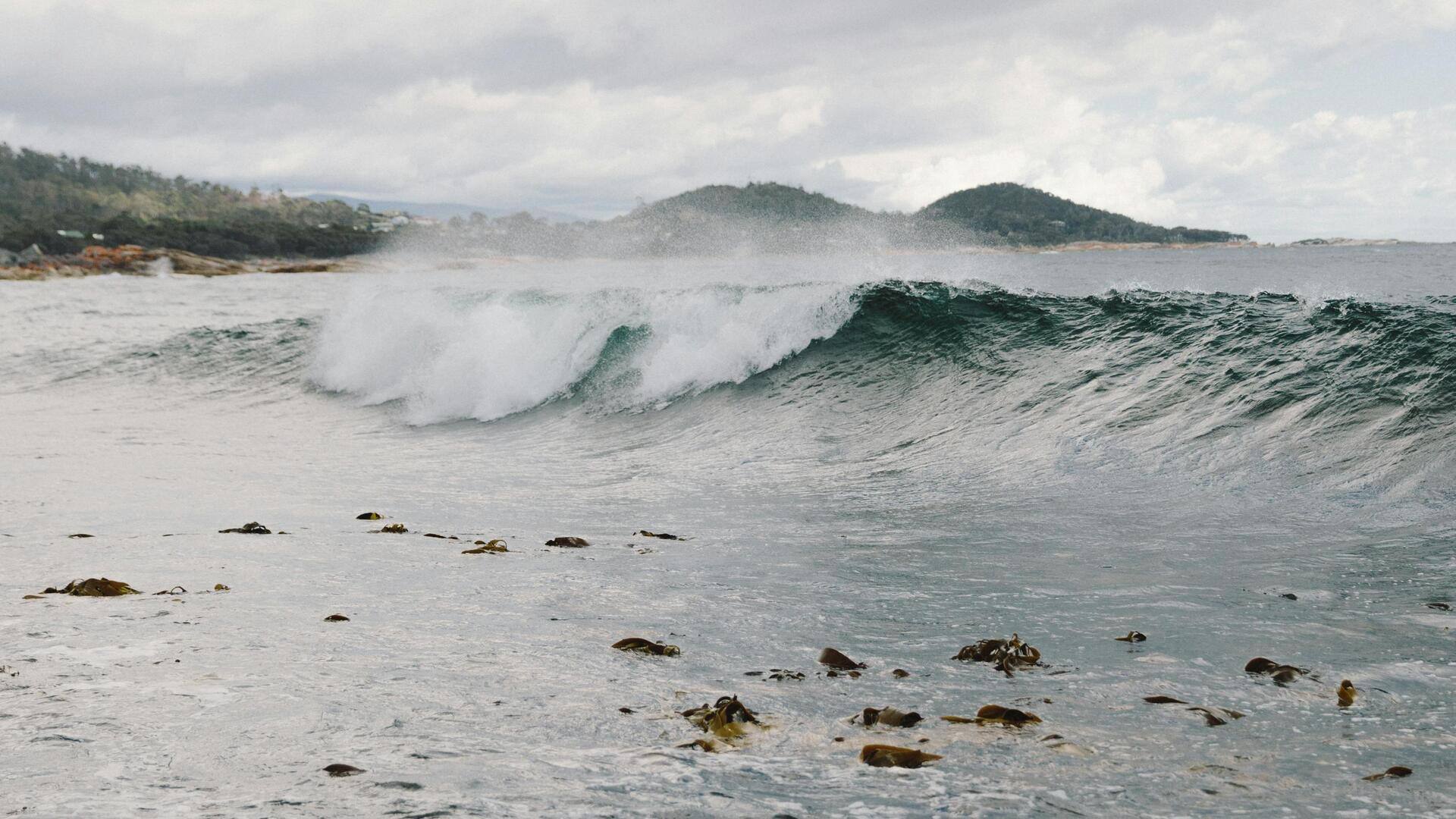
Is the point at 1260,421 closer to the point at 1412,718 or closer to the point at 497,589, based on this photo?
the point at 1412,718

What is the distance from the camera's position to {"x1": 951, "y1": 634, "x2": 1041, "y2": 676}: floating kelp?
147 inches

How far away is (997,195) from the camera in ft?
231

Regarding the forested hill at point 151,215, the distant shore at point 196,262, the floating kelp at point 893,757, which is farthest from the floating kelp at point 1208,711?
the forested hill at point 151,215

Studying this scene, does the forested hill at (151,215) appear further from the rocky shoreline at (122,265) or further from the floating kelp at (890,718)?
the floating kelp at (890,718)

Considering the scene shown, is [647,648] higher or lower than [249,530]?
higher

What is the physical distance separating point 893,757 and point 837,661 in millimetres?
1015

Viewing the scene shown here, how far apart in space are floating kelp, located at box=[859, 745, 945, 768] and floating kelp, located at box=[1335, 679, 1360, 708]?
152 cm

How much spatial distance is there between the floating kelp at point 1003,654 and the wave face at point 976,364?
4.47m

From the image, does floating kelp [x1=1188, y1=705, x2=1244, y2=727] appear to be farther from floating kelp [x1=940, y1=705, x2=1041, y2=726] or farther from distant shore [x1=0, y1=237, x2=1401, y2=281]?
distant shore [x1=0, y1=237, x2=1401, y2=281]

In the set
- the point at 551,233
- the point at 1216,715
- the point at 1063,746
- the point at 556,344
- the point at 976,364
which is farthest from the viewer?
the point at 551,233

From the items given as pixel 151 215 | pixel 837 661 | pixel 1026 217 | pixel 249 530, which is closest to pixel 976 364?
pixel 249 530

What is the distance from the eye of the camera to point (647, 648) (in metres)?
3.92

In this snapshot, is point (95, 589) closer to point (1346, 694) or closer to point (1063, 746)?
point (1063, 746)

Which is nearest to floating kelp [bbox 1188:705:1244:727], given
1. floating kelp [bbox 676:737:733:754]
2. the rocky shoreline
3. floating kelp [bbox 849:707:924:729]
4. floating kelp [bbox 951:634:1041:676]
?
floating kelp [bbox 951:634:1041:676]
